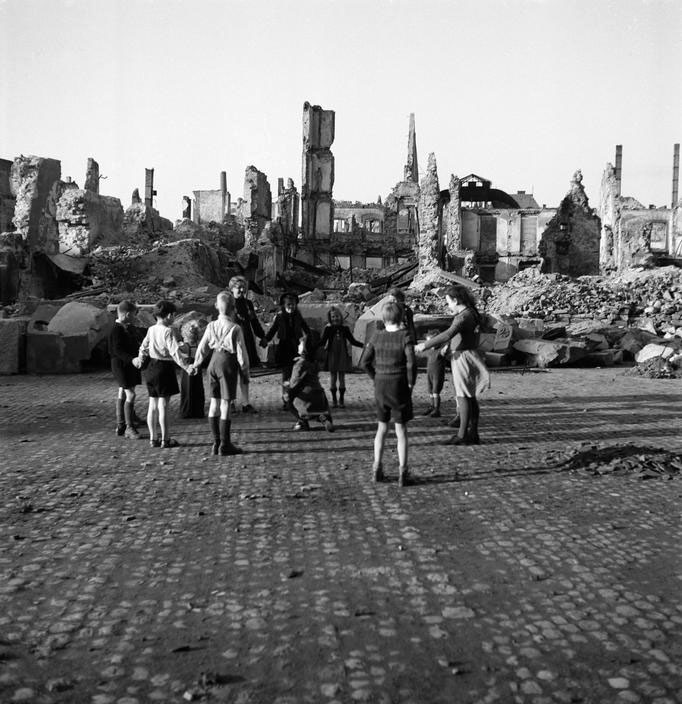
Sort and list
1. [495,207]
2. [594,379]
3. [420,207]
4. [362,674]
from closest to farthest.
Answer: [362,674], [594,379], [420,207], [495,207]

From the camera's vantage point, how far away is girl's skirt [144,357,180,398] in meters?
7.07

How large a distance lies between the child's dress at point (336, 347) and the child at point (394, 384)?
353 centimetres

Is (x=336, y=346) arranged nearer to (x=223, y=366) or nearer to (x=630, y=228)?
(x=223, y=366)

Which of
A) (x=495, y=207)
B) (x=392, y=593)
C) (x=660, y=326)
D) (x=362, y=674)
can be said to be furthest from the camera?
(x=495, y=207)

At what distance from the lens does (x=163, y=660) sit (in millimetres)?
2918

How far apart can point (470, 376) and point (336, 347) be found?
9.10ft

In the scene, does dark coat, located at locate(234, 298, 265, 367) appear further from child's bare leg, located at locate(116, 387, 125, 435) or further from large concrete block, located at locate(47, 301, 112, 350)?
large concrete block, located at locate(47, 301, 112, 350)

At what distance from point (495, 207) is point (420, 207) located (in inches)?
1093

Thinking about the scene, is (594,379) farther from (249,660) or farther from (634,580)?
(249,660)

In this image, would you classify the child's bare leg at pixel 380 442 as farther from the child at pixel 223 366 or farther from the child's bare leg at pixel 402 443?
the child at pixel 223 366

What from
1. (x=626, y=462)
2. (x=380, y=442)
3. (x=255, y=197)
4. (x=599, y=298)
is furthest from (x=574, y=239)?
(x=380, y=442)

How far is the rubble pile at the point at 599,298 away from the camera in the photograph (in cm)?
2370

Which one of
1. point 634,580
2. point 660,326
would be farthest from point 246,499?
point 660,326

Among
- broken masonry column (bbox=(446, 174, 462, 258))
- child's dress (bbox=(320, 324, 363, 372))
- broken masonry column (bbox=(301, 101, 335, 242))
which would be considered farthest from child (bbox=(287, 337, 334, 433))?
broken masonry column (bbox=(301, 101, 335, 242))
